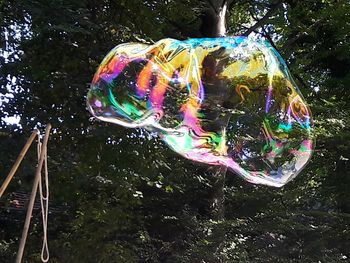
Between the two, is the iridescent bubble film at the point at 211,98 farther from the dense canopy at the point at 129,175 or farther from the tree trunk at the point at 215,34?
the tree trunk at the point at 215,34

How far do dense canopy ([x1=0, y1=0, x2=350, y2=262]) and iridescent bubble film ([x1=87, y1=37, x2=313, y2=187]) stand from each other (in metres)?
1.07

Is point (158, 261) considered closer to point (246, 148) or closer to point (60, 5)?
point (246, 148)

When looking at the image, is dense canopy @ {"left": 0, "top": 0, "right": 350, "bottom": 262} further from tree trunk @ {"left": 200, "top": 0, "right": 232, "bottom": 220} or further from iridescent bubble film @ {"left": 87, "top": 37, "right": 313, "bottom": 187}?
iridescent bubble film @ {"left": 87, "top": 37, "right": 313, "bottom": 187}

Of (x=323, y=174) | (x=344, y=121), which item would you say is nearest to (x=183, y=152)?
(x=344, y=121)

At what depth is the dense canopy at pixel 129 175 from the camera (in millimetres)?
5727

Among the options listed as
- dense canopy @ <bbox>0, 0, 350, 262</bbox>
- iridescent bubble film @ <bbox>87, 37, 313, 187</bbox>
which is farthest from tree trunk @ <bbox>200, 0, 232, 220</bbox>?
iridescent bubble film @ <bbox>87, 37, 313, 187</bbox>

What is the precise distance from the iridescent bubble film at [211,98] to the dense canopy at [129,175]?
1074 mm

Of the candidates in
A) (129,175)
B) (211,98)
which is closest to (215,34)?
(129,175)

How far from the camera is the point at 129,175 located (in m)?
5.92

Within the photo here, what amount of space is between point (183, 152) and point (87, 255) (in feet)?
8.48

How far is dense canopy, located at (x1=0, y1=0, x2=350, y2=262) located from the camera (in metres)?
5.73

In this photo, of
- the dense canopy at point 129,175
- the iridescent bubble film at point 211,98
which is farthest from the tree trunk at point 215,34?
the iridescent bubble film at point 211,98

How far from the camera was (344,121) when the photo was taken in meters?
6.89

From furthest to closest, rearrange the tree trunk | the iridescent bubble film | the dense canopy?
the tree trunk
the dense canopy
the iridescent bubble film
